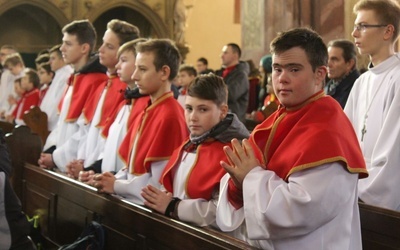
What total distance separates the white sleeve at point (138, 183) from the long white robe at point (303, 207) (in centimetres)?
160

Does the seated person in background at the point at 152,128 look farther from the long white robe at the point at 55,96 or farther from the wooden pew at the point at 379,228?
the long white robe at the point at 55,96

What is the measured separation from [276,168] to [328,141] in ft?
0.84

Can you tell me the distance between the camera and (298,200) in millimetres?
2479

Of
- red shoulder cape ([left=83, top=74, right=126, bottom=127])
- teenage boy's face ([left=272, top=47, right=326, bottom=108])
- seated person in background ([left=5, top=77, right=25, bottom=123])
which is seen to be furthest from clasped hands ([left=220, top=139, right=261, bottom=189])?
seated person in background ([left=5, top=77, right=25, bottom=123])

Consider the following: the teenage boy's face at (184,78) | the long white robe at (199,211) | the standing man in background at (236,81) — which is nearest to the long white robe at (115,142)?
the long white robe at (199,211)

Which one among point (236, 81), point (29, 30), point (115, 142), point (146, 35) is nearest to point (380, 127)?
point (115, 142)

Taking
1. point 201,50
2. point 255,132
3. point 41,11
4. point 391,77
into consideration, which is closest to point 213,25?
point 201,50

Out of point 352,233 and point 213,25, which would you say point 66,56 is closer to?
point 352,233

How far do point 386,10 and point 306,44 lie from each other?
163cm

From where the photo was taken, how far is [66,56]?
5.81m

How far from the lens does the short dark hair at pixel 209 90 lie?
3701mm

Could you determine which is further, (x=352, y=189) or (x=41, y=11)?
(x=41, y=11)

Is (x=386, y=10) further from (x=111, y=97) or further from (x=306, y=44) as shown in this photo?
(x=111, y=97)

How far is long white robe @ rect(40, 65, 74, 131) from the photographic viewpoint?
685 cm
